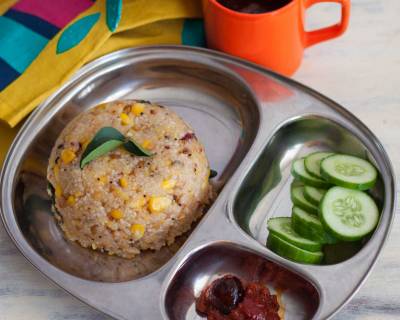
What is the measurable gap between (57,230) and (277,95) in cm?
86

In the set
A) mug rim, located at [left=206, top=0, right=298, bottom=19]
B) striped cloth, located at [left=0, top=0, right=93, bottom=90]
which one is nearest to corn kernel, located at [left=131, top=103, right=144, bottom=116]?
mug rim, located at [left=206, top=0, right=298, bottom=19]

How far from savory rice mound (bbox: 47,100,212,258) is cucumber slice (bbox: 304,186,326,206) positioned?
1.02 feet

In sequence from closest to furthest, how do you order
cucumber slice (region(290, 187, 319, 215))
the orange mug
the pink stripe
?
cucumber slice (region(290, 187, 319, 215)), the orange mug, the pink stripe

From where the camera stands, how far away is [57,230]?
2.05 m

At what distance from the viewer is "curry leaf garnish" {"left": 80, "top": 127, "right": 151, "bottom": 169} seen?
1.89 m

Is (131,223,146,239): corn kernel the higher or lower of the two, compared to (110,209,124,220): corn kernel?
lower

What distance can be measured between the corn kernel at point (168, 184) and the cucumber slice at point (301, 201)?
1.29ft

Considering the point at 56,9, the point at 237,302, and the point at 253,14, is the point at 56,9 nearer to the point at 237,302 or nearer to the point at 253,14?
the point at 253,14

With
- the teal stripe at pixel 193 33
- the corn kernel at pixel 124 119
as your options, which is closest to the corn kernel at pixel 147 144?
the corn kernel at pixel 124 119

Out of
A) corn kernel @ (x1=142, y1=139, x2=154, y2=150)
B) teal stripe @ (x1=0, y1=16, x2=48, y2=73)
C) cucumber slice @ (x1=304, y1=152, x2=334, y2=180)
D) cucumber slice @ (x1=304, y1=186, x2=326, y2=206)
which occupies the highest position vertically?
teal stripe @ (x1=0, y1=16, x2=48, y2=73)

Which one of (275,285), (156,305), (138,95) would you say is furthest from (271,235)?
(138,95)

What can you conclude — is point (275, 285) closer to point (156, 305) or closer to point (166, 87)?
point (156, 305)

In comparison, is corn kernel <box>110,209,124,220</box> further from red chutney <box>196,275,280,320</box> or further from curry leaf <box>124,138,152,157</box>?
red chutney <box>196,275,280,320</box>

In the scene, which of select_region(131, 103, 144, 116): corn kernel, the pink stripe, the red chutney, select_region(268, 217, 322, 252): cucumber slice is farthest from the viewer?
the pink stripe
